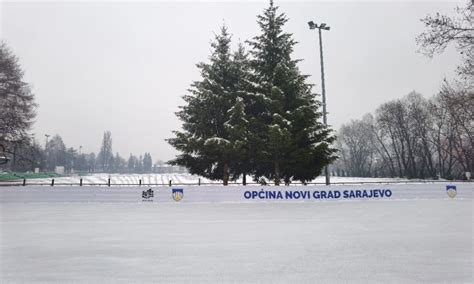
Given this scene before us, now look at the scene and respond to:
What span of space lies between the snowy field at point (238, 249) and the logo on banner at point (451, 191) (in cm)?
925

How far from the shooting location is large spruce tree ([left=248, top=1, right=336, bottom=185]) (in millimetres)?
22453

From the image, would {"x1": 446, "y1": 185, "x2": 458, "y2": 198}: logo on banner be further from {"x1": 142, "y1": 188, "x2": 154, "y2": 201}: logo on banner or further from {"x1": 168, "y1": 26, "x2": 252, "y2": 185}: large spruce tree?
{"x1": 142, "y1": 188, "x2": 154, "y2": 201}: logo on banner

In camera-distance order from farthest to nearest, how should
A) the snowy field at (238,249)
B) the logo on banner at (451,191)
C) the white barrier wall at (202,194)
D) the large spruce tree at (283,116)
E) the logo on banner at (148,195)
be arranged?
the large spruce tree at (283,116)
the logo on banner at (451,191)
the logo on banner at (148,195)
the white barrier wall at (202,194)
the snowy field at (238,249)

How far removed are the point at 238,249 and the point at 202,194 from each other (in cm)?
1177

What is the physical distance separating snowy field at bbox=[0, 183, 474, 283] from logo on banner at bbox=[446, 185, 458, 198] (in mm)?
9252

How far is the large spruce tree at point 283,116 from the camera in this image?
22.5 metres

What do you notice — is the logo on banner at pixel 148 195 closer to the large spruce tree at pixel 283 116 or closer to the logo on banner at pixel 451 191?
the large spruce tree at pixel 283 116

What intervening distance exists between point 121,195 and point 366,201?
1492 centimetres

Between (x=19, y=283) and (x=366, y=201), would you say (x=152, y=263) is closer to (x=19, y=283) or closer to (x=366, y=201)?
(x=19, y=283)

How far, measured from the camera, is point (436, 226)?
926cm

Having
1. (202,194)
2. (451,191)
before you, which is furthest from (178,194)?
(451,191)

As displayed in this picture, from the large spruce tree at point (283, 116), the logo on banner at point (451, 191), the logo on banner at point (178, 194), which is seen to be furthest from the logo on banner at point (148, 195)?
the logo on banner at point (451, 191)

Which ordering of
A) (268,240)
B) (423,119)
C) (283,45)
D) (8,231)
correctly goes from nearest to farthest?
1. (268,240)
2. (8,231)
3. (283,45)
4. (423,119)

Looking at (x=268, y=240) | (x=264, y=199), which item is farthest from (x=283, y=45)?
(x=268, y=240)
